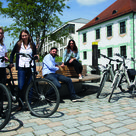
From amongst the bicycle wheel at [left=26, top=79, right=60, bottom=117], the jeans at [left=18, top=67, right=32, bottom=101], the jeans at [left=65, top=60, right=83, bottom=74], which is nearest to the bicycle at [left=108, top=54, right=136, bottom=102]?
the jeans at [left=65, top=60, right=83, bottom=74]

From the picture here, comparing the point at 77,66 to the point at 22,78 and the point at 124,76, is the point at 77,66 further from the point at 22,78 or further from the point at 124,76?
the point at 22,78

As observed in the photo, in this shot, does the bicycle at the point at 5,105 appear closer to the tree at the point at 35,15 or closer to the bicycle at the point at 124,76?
the bicycle at the point at 124,76

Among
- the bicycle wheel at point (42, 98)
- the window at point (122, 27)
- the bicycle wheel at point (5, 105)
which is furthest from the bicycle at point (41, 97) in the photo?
the window at point (122, 27)

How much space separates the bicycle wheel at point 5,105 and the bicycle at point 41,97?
57cm

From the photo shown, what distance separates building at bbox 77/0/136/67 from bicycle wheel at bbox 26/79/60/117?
72.9ft

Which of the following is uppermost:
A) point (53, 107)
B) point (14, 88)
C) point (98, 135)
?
point (14, 88)

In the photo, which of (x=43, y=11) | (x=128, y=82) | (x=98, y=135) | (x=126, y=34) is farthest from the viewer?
(x=126, y=34)

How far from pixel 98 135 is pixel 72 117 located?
1000 mm

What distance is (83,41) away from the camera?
34594 millimetres

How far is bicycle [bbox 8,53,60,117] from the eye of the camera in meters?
3.53

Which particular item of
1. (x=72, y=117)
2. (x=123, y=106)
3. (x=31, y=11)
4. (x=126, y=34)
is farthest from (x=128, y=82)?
(x=126, y=34)

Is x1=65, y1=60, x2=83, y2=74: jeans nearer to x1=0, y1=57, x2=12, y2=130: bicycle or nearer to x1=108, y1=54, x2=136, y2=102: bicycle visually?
x1=108, y1=54, x2=136, y2=102: bicycle

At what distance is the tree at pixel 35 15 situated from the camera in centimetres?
1446

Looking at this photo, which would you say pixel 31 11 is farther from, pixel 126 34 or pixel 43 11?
pixel 126 34
